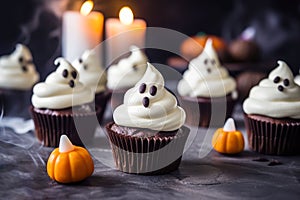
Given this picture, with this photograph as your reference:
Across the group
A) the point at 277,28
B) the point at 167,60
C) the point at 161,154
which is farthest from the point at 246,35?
the point at 161,154

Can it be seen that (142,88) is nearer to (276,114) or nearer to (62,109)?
(62,109)

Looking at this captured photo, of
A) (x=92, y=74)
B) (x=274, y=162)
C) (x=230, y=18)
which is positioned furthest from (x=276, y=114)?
(x=230, y=18)

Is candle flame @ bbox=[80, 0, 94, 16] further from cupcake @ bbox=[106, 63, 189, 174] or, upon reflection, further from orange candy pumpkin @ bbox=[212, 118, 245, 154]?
orange candy pumpkin @ bbox=[212, 118, 245, 154]

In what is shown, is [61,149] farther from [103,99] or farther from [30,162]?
[103,99]

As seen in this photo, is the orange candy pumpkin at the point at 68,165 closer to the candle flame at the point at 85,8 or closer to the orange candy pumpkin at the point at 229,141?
the orange candy pumpkin at the point at 229,141

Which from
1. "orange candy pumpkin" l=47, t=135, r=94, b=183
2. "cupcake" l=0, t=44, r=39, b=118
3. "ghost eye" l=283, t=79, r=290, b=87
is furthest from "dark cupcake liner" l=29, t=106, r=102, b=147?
"ghost eye" l=283, t=79, r=290, b=87
